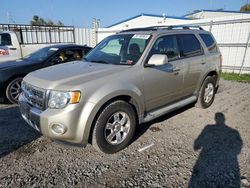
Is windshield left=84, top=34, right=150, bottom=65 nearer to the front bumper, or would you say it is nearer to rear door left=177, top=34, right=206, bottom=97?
rear door left=177, top=34, right=206, bottom=97

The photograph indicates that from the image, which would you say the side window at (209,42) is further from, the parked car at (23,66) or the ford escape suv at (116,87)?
the parked car at (23,66)

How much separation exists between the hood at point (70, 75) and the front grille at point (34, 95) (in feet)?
0.23

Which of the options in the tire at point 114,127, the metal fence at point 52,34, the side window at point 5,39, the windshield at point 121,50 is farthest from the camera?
the metal fence at point 52,34

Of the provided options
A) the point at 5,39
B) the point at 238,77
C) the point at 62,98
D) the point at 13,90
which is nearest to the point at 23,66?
the point at 13,90

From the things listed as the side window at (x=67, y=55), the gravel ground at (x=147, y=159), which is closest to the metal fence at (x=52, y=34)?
the side window at (x=67, y=55)

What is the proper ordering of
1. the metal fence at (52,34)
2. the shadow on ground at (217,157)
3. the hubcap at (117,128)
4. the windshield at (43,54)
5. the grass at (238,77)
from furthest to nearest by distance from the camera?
the metal fence at (52,34), the grass at (238,77), the windshield at (43,54), the hubcap at (117,128), the shadow on ground at (217,157)

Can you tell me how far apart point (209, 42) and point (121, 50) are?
240 centimetres

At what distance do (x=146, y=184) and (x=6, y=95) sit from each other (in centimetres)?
452

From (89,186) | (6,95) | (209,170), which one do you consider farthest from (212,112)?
(6,95)

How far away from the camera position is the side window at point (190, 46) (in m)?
4.28

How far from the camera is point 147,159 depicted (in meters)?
3.13

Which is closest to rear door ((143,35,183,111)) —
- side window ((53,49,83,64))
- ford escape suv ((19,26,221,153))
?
ford escape suv ((19,26,221,153))

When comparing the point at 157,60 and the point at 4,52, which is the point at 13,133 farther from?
the point at 4,52

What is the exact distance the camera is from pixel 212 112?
498cm
